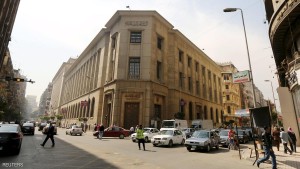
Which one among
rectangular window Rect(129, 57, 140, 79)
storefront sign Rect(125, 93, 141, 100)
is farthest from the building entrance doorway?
rectangular window Rect(129, 57, 140, 79)

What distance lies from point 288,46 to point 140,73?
22.2 metres

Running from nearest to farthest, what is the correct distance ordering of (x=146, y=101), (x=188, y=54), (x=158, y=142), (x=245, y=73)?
(x=245, y=73) → (x=158, y=142) → (x=146, y=101) → (x=188, y=54)

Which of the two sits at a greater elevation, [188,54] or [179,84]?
[188,54]

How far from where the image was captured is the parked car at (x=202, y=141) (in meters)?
15.2

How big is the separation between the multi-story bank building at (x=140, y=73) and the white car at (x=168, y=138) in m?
13.1

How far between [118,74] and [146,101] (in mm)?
6514

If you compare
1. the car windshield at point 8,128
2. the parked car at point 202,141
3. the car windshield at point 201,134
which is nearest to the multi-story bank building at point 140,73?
the car windshield at point 201,134

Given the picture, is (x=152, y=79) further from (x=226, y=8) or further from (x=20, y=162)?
(x=20, y=162)

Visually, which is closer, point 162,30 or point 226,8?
point 226,8

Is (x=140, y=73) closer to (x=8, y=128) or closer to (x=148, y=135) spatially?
(x=148, y=135)

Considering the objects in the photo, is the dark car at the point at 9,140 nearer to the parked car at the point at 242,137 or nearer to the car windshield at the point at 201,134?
the car windshield at the point at 201,134

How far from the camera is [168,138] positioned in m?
18.2

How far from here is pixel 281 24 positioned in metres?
14.8

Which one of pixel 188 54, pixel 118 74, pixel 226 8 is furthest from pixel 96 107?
pixel 226 8
